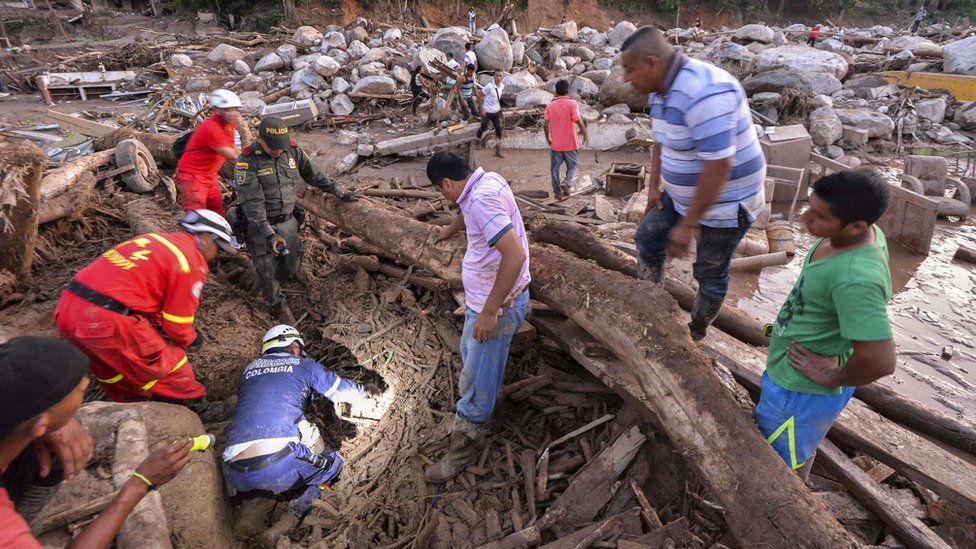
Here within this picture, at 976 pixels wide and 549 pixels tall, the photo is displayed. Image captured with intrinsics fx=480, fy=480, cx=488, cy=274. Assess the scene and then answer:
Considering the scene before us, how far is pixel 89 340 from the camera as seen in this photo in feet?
11.3

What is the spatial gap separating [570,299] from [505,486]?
144 centimetres

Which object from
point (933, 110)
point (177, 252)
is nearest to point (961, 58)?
point (933, 110)

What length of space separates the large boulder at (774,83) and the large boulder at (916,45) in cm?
840

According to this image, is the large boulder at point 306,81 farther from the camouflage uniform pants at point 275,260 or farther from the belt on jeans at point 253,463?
the belt on jeans at point 253,463

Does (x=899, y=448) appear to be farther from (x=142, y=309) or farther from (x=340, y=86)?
(x=340, y=86)

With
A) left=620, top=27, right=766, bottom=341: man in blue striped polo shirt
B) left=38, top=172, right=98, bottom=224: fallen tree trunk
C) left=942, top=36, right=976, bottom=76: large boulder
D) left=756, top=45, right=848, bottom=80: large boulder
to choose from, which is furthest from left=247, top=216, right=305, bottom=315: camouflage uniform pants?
left=942, top=36, right=976, bottom=76: large boulder

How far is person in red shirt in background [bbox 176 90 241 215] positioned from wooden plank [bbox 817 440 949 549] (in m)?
6.32

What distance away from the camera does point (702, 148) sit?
2822mm

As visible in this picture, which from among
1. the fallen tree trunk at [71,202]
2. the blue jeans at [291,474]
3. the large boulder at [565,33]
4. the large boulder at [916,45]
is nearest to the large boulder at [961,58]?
the large boulder at [916,45]

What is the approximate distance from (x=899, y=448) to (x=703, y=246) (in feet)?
5.45

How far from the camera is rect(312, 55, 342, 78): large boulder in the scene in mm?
15121

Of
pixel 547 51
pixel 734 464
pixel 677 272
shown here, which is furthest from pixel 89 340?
pixel 547 51

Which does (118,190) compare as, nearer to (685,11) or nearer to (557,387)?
(557,387)

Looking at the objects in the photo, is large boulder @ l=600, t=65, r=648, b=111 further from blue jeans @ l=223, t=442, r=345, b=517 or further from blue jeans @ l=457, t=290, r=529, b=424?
blue jeans @ l=223, t=442, r=345, b=517
